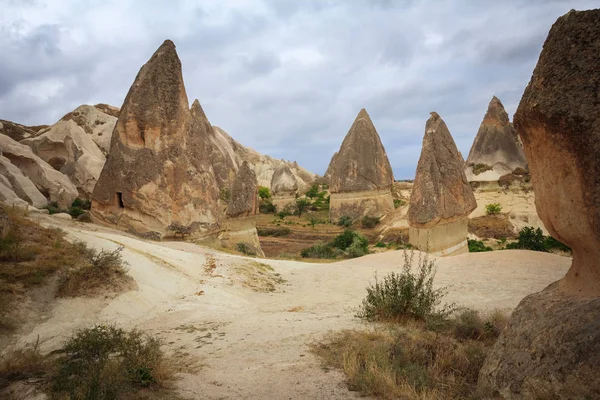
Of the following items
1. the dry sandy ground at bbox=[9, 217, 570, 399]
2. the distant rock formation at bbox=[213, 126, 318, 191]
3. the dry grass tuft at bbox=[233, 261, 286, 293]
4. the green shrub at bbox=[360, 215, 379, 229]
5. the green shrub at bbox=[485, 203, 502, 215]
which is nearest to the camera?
the dry sandy ground at bbox=[9, 217, 570, 399]

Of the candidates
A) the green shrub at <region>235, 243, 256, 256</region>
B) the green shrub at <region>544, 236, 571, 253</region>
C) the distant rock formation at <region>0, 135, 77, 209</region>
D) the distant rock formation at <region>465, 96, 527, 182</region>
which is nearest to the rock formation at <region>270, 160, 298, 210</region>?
the distant rock formation at <region>465, 96, 527, 182</region>

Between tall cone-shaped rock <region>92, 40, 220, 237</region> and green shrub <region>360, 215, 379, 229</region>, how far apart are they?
12.2m

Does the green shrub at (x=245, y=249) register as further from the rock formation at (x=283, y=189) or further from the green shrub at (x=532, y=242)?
the rock formation at (x=283, y=189)

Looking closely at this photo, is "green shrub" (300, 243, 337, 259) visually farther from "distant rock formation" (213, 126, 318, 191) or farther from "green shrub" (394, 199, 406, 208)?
"distant rock formation" (213, 126, 318, 191)

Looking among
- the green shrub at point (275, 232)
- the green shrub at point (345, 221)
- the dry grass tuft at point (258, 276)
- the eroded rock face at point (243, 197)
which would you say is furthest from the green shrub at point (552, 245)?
the green shrub at point (275, 232)

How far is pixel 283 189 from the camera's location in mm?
32406

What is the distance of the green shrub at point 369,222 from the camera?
22.7 meters

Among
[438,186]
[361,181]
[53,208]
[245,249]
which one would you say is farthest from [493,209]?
[53,208]

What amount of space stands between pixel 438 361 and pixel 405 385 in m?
0.65

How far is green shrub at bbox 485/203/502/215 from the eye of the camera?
60.7ft

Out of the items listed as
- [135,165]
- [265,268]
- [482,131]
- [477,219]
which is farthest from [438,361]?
[482,131]

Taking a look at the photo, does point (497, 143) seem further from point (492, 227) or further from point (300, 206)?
point (300, 206)

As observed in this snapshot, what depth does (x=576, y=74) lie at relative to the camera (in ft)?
9.22

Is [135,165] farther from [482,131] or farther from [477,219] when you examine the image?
[482,131]
